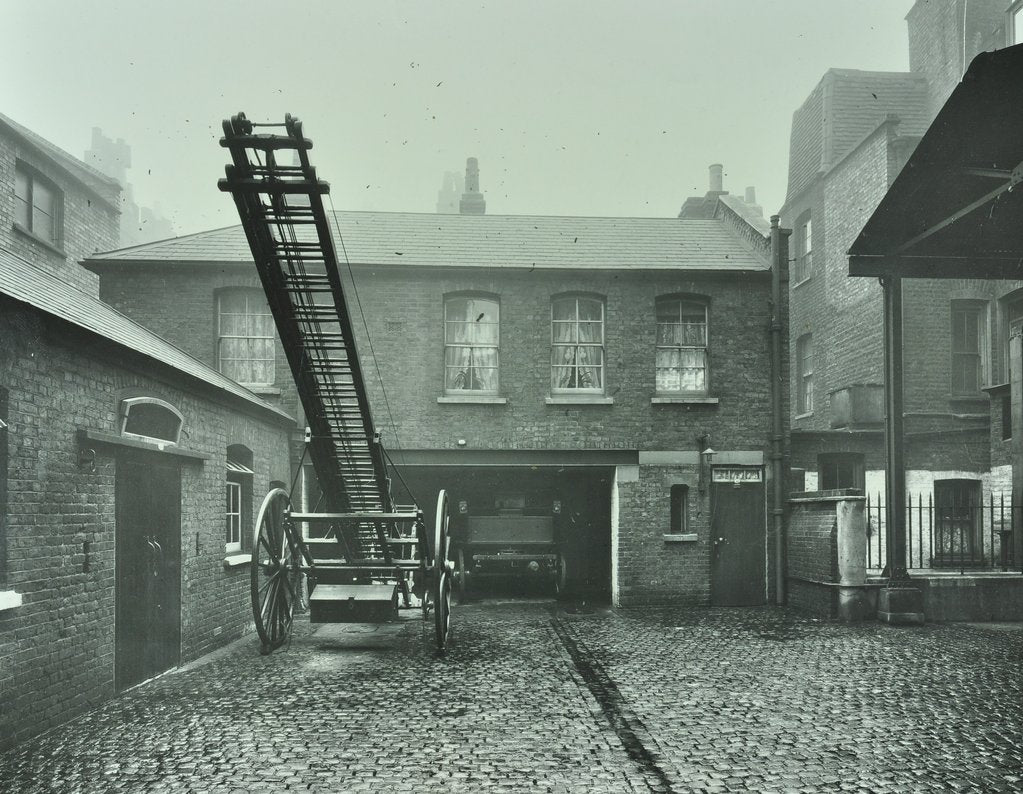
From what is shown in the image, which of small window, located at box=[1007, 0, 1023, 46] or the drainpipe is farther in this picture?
small window, located at box=[1007, 0, 1023, 46]

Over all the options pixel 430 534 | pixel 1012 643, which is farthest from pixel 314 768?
pixel 430 534

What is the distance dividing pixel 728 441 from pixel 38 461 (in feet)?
36.9

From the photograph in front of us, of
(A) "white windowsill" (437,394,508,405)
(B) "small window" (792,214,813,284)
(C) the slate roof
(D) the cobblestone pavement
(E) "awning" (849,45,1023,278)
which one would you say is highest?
(C) the slate roof

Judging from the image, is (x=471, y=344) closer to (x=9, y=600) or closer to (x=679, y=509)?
(x=679, y=509)

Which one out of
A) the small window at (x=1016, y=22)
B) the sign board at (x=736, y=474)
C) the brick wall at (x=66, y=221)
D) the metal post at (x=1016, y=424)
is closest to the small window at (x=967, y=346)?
the metal post at (x=1016, y=424)

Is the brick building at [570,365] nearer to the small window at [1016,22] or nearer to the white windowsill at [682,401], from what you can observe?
the white windowsill at [682,401]

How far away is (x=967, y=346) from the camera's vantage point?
60.0 feet

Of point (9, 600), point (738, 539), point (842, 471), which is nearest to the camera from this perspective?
point (9, 600)

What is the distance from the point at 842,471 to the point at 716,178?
28.8 feet

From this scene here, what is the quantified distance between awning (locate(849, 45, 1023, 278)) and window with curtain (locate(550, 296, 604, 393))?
461 centimetres

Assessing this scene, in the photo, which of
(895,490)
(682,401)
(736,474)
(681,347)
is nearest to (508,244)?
(681,347)

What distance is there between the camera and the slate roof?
21.6m

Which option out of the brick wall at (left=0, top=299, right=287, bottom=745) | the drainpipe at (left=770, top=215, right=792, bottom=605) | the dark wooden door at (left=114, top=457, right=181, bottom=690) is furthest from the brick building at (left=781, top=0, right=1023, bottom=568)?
the brick wall at (left=0, top=299, right=287, bottom=745)

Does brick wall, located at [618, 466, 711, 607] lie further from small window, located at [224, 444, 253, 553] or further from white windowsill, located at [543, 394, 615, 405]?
small window, located at [224, 444, 253, 553]
